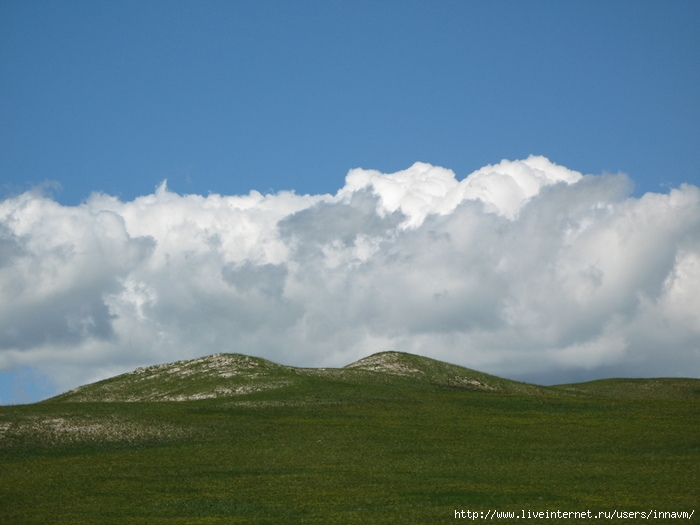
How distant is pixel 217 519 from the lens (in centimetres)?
4572

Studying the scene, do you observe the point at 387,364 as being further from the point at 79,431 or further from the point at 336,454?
the point at 79,431

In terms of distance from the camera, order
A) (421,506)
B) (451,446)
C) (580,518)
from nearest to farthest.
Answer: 1. (580,518)
2. (421,506)
3. (451,446)

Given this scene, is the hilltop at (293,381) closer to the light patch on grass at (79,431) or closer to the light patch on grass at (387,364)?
the light patch on grass at (387,364)

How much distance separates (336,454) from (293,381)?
125 ft

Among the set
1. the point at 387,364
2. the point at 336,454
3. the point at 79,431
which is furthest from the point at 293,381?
the point at 336,454

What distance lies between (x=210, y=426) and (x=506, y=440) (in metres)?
29.3

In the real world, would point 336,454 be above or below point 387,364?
below

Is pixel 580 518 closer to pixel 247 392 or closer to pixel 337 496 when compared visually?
pixel 337 496

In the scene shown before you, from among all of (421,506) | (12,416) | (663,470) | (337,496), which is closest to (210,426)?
(12,416)

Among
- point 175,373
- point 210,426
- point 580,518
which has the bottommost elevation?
point 580,518

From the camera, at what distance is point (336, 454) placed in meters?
65.9

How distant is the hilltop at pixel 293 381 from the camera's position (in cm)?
10475

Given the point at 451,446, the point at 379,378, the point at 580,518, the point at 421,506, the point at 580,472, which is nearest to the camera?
the point at 580,518

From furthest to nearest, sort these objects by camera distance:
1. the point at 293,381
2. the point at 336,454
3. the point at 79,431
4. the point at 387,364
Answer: the point at 387,364 → the point at 293,381 → the point at 79,431 → the point at 336,454
